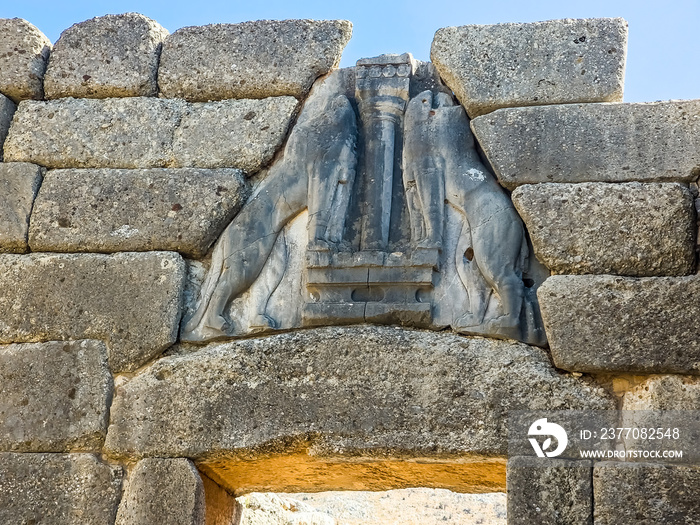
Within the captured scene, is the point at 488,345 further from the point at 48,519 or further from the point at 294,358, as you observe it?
the point at 48,519

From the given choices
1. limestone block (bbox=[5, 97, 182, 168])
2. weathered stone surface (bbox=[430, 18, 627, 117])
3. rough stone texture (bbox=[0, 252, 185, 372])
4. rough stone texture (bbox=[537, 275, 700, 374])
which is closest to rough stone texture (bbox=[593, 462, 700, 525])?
rough stone texture (bbox=[537, 275, 700, 374])

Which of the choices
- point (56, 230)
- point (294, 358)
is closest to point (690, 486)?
point (294, 358)

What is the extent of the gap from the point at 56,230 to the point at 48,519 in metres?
1.43

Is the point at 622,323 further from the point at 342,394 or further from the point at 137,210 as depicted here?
the point at 137,210

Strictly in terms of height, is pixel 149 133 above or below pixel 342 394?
above

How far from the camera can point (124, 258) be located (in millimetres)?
4766

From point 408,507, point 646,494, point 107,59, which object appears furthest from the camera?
point 408,507

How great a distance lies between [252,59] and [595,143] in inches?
72.9

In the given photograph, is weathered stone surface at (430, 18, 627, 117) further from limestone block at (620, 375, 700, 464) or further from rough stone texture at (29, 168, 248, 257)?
limestone block at (620, 375, 700, 464)

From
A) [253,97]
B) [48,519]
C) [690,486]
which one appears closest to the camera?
[690,486]

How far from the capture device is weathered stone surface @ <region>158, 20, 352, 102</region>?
514cm

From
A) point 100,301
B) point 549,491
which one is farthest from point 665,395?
point 100,301

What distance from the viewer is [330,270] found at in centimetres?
461

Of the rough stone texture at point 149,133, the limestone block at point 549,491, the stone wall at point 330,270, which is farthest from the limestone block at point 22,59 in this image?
the limestone block at point 549,491
